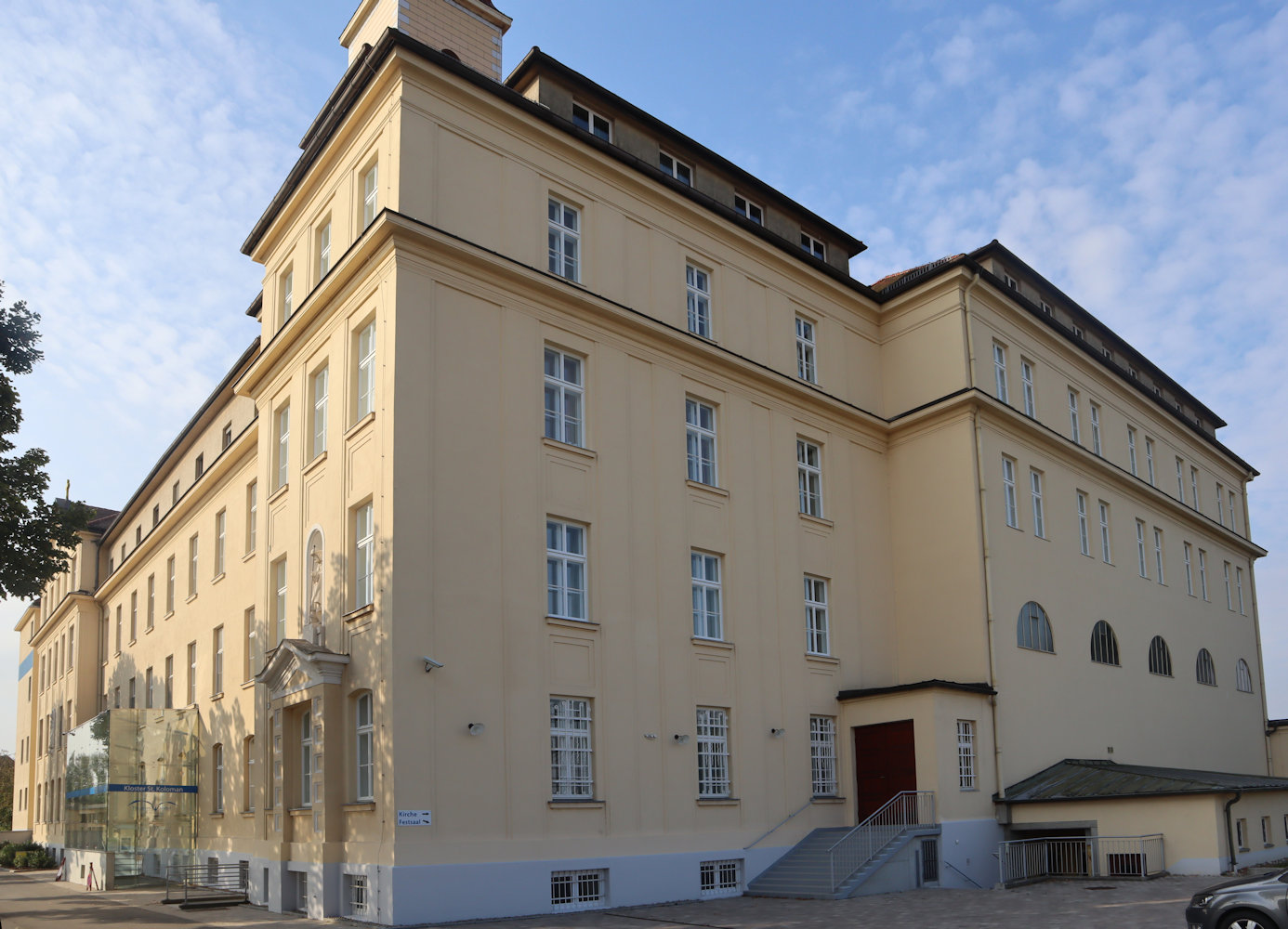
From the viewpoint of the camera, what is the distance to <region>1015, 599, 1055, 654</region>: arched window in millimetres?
27922

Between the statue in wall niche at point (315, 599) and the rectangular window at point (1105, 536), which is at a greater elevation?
the rectangular window at point (1105, 536)

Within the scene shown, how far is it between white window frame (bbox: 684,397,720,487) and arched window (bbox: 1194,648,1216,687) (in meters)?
22.4

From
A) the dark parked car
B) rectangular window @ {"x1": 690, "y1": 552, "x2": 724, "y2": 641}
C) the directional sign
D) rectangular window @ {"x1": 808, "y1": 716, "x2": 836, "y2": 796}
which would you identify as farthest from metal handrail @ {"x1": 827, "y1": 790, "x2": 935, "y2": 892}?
the dark parked car

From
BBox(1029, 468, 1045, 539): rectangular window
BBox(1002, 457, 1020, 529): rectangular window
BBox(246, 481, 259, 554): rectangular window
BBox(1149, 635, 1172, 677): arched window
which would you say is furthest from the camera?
BBox(1149, 635, 1172, 677): arched window

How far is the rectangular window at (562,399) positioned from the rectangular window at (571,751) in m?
4.95

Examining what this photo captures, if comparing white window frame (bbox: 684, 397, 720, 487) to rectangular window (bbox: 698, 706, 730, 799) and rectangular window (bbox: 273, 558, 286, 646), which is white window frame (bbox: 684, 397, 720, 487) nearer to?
rectangular window (bbox: 698, 706, 730, 799)

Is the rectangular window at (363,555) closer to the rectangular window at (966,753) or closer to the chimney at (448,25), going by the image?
the chimney at (448,25)

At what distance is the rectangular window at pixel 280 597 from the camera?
2352cm

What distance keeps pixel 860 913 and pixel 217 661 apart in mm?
18764

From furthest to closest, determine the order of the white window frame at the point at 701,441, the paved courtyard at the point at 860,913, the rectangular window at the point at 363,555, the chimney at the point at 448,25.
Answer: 1. the chimney at the point at 448,25
2. the white window frame at the point at 701,441
3. the rectangular window at the point at 363,555
4. the paved courtyard at the point at 860,913

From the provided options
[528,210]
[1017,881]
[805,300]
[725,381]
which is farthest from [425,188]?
[1017,881]

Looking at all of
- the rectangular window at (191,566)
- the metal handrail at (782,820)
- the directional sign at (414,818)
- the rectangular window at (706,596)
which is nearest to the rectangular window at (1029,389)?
the rectangular window at (706,596)

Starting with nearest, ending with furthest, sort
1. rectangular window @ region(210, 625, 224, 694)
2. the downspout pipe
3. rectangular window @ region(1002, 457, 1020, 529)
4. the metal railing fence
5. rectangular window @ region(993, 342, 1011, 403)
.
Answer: the downspout pipe, the metal railing fence, rectangular window @ region(1002, 457, 1020, 529), rectangular window @ region(210, 625, 224, 694), rectangular window @ region(993, 342, 1011, 403)

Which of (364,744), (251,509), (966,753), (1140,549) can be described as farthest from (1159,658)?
(251,509)
